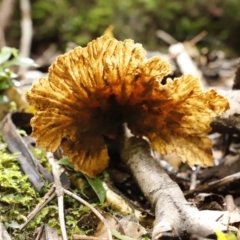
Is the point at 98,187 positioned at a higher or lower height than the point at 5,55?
lower

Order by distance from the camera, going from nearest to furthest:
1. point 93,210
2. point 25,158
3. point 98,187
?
point 93,210 → point 98,187 → point 25,158

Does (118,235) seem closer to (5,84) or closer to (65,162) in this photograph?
(65,162)

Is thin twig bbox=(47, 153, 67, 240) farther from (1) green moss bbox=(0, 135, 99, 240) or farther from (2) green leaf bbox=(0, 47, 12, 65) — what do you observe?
(2) green leaf bbox=(0, 47, 12, 65)

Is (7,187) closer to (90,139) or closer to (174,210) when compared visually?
(90,139)


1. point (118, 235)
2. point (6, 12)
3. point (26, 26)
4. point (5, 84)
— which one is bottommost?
point (118, 235)

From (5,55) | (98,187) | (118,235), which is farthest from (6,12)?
(118,235)

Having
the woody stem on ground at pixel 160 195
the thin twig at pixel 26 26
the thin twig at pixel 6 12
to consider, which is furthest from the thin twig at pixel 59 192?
the thin twig at pixel 6 12

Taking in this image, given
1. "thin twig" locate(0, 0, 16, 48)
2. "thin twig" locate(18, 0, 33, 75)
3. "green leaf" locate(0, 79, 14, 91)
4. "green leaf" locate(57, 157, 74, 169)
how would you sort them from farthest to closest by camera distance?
1. "thin twig" locate(0, 0, 16, 48)
2. "thin twig" locate(18, 0, 33, 75)
3. "green leaf" locate(0, 79, 14, 91)
4. "green leaf" locate(57, 157, 74, 169)

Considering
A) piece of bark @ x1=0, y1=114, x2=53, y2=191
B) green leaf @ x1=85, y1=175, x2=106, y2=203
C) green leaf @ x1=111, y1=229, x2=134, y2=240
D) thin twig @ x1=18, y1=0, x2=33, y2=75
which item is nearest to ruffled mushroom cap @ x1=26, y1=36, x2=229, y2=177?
green leaf @ x1=85, y1=175, x2=106, y2=203

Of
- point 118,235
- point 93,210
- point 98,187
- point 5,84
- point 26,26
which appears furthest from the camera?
point 26,26
